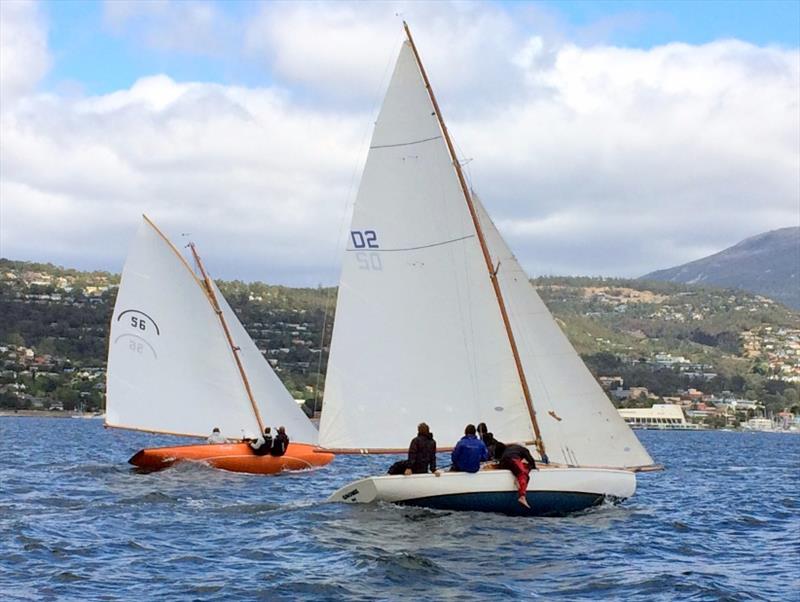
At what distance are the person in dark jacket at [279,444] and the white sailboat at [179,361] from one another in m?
2.39

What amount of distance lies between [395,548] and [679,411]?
6347 inches

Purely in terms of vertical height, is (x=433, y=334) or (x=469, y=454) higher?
(x=433, y=334)

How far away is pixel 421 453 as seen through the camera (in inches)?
1049

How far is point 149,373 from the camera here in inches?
1802

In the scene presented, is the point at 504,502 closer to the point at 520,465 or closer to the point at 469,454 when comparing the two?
the point at 520,465

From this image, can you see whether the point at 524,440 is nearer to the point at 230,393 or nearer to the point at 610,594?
the point at 610,594

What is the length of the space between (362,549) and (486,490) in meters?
4.54

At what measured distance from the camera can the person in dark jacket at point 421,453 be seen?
87.5ft

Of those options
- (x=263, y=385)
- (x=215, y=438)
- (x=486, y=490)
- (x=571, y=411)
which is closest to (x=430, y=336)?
(x=571, y=411)

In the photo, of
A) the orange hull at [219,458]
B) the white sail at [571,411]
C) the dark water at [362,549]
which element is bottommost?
the dark water at [362,549]

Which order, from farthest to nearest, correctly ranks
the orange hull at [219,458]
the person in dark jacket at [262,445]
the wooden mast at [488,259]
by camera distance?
the person in dark jacket at [262,445] → the orange hull at [219,458] → the wooden mast at [488,259]

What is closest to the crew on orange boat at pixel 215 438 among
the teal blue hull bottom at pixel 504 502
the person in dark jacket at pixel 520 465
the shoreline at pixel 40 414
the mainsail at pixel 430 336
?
the mainsail at pixel 430 336

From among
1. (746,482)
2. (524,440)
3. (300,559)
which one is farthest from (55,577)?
(746,482)

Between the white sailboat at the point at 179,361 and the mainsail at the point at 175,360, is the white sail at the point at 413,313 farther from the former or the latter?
the mainsail at the point at 175,360
